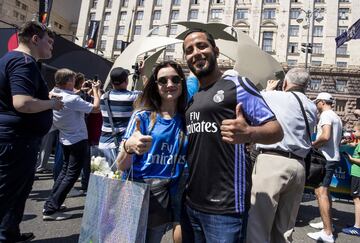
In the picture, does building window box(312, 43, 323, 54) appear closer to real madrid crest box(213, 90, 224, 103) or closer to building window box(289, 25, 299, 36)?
building window box(289, 25, 299, 36)

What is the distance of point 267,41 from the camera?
3978 centimetres

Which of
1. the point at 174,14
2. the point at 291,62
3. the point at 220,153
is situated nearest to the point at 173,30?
the point at 174,14

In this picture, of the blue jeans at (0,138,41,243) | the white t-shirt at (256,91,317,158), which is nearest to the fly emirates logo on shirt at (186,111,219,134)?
the white t-shirt at (256,91,317,158)

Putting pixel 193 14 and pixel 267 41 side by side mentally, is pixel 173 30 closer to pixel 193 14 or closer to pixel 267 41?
pixel 193 14

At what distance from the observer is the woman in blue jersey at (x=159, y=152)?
1668 millimetres

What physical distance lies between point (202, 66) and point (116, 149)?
237cm

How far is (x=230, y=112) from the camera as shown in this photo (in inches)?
59.7

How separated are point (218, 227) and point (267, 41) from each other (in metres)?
41.6

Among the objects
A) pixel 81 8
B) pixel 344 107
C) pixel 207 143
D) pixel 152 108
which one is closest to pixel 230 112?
pixel 207 143

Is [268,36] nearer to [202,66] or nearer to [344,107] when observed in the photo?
[344,107]

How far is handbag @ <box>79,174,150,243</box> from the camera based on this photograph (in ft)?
4.50

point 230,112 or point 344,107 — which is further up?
point 344,107

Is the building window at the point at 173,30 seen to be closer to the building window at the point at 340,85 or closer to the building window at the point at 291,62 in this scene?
the building window at the point at 291,62

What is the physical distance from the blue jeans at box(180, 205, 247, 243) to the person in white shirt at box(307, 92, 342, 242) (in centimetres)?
242
